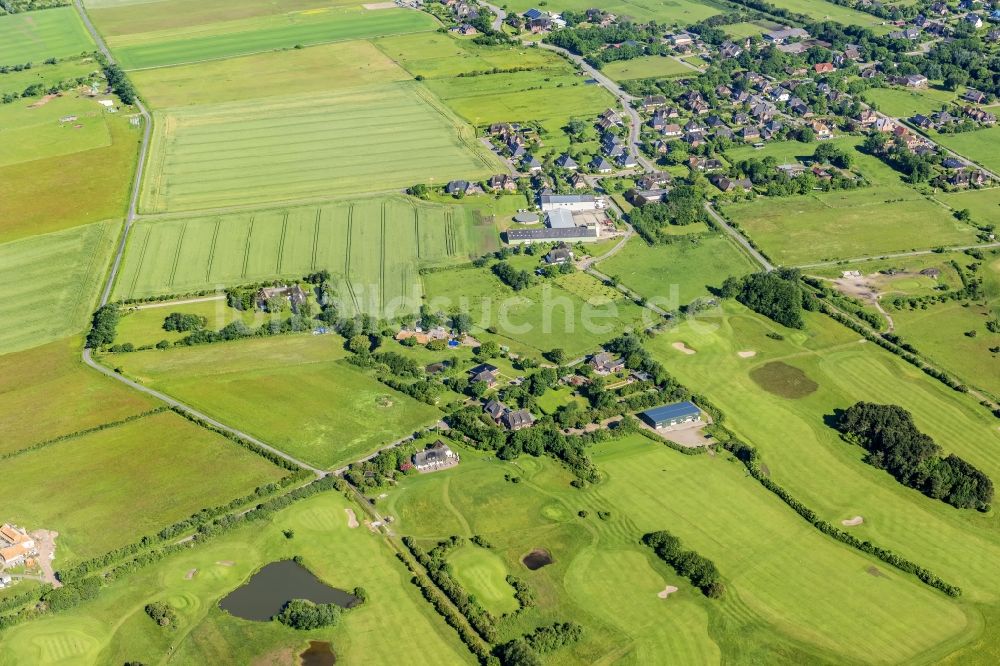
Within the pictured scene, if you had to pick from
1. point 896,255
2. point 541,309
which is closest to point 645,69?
point 896,255

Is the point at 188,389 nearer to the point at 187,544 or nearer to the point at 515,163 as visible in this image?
the point at 187,544

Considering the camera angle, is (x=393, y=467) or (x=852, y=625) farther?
(x=393, y=467)

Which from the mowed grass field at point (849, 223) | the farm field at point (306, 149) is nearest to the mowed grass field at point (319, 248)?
the farm field at point (306, 149)

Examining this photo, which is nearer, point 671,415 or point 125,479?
point 125,479

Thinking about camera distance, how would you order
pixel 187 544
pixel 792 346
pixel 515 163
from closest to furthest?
pixel 187 544
pixel 792 346
pixel 515 163

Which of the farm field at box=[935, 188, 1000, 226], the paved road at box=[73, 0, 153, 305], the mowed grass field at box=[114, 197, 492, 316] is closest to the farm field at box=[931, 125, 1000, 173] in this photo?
the farm field at box=[935, 188, 1000, 226]

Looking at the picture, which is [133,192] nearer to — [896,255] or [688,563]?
[688,563]

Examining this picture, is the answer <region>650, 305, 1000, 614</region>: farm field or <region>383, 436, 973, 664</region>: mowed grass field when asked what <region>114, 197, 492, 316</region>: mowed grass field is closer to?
<region>650, 305, 1000, 614</region>: farm field

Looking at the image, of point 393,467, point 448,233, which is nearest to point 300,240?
point 448,233

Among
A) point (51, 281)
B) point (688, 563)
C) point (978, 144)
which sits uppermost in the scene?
point (978, 144)
